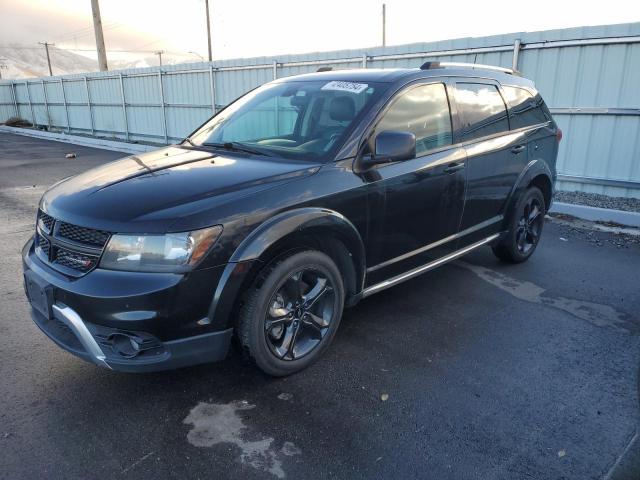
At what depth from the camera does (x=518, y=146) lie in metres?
4.69

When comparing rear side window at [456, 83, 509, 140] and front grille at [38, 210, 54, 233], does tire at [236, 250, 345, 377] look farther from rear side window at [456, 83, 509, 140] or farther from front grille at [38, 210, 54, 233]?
rear side window at [456, 83, 509, 140]

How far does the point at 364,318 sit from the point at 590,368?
62.6 inches

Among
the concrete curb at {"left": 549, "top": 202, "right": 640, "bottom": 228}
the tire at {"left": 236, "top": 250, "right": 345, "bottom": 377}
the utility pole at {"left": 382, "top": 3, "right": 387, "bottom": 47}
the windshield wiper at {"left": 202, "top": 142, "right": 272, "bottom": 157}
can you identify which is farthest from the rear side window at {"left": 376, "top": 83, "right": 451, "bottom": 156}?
the utility pole at {"left": 382, "top": 3, "right": 387, "bottom": 47}

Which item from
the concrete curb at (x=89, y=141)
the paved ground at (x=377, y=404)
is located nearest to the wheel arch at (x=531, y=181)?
the paved ground at (x=377, y=404)

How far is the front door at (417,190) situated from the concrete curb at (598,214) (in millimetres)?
3934

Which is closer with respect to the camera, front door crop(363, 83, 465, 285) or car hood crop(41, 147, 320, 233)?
car hood crop(41, 147, 320, 233)

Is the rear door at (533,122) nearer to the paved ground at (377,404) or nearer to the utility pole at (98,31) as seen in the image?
the paved ground at (377,404)

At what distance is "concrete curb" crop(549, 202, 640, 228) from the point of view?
6.70 m

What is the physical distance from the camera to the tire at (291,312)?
281cm

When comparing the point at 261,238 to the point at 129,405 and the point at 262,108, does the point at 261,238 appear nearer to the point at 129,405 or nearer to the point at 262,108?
the point at 129,405

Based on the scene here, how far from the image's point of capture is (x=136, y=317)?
2461 millimetres

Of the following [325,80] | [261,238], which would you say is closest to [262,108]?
[325,80]

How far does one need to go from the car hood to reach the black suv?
0.04 ft

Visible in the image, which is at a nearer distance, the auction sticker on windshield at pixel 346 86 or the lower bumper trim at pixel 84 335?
the lower bumper trim at pixel 84 335
